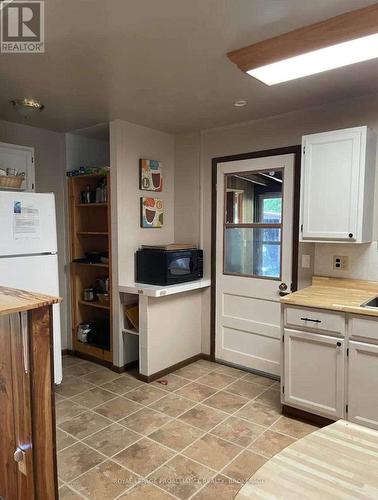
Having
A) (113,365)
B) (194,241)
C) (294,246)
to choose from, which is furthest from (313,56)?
(113,365)

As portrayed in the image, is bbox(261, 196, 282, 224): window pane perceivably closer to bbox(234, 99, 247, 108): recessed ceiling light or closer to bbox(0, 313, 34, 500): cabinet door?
bbox(234, 99, 247, 108): recessed ceiling light

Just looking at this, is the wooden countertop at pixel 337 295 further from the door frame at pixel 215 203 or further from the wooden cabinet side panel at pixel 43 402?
the wooden cabinet side panel at pixel 43 402

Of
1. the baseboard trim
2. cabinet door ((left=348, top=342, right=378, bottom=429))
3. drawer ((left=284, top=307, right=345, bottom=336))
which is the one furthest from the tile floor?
drawer ((left=284, top=307, right=345, bottom=336))

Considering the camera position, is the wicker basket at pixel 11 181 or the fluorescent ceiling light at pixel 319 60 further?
the wicker basket at pixel 11 181

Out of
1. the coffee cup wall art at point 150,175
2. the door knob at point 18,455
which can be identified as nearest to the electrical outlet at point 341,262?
the coffee cup wall art at point 150,175

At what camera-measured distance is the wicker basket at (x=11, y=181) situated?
292 cm

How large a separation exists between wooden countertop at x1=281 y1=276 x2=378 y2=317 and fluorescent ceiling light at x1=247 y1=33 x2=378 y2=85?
145cm

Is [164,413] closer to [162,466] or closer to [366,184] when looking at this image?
[162,466]

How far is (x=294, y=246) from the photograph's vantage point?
3.15 meters

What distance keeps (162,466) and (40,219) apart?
202 centimetres

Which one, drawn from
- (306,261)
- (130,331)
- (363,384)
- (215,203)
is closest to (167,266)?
(130,331)

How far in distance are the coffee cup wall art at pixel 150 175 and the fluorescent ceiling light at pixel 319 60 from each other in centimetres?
163

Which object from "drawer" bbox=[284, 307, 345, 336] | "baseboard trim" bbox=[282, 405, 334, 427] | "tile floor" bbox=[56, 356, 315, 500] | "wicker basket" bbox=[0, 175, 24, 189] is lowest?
"tile floor" bbox=[56, 356, 315, 500]

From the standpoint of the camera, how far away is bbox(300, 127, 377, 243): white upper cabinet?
248 cm
